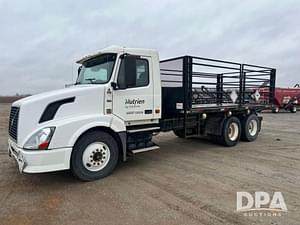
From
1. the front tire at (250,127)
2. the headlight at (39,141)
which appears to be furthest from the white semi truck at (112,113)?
the front tire at (250,127)

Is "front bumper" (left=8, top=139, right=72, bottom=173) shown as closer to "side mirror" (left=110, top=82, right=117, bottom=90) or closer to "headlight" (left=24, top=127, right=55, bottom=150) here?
"headlight" (left=24, top=127, right=55, bottom=150)

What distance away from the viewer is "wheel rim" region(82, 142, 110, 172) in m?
4.91

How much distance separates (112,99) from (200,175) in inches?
94.0

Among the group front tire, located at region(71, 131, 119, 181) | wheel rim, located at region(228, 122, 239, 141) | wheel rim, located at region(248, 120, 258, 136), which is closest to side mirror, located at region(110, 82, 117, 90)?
front tire, located at region(71, 131, 119, 181)

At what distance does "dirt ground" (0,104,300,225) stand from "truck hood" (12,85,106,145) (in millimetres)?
1112

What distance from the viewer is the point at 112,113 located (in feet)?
17.3

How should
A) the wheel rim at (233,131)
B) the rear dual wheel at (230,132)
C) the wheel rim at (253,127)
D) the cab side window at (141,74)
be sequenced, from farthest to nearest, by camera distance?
1. the wheel rim at (253,127)
2. the wheel rim at (233,131)
3. the rear dual wheel at (230,132)
4. the cab side window at (141,74)

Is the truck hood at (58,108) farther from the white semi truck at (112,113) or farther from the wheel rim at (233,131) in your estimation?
the wheel rim at (233,131)

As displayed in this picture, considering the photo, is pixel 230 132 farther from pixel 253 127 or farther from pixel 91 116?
pixel 91 116

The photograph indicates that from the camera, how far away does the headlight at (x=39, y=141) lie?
4.38 meters

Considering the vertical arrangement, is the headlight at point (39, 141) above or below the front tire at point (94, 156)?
above

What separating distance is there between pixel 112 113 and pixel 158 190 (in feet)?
5.99

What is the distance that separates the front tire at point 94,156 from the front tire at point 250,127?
211 inches

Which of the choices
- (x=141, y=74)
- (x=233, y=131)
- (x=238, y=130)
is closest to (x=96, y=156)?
(x=141, y=74)
